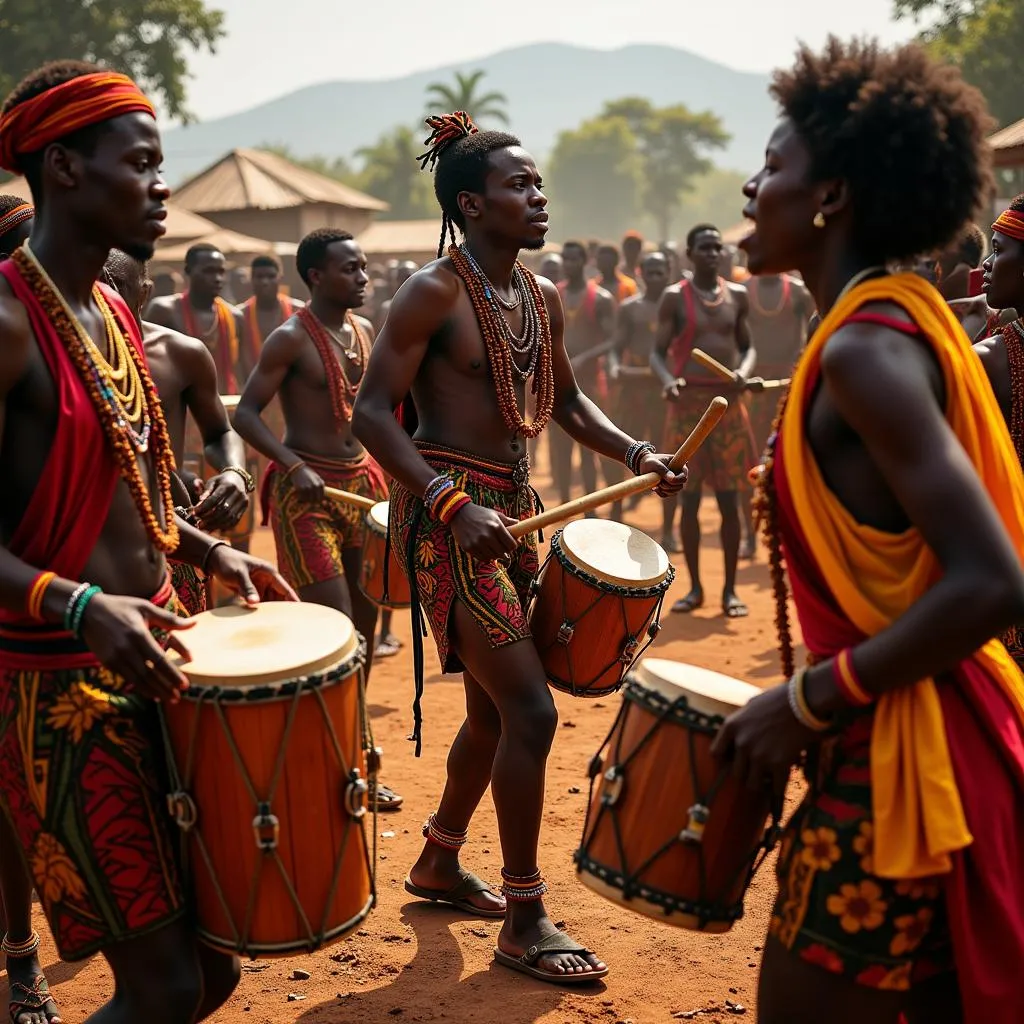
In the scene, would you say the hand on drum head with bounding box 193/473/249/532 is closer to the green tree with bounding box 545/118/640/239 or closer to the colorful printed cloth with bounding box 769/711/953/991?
the colorful printed cloth with bounding box 769/711/953/991

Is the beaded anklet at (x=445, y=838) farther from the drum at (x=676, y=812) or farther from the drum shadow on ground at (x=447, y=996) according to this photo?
the drum at (x=676, y=812)

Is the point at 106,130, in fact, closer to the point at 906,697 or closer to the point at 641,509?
the point at 906,697

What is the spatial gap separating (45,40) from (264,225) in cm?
1379

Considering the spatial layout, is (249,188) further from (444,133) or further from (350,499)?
(444,133)

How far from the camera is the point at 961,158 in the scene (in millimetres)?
2482

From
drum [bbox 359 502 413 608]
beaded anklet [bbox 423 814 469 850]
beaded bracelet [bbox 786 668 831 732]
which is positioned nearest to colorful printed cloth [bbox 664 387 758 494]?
drum [bbox 359 502 413 608]

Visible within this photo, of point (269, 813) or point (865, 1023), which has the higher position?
point (269, 813)

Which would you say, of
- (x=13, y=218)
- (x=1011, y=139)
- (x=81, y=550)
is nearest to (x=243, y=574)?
(x=81, y=550)

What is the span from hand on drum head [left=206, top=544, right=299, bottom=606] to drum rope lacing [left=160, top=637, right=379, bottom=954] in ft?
1.57

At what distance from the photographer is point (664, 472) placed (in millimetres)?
4637

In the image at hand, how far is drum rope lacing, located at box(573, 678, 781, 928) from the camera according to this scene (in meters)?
2.79

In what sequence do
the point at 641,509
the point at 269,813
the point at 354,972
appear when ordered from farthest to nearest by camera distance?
the point at 641,509 < the point at 354,972 < the point at 269,813

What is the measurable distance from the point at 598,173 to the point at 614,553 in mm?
146413

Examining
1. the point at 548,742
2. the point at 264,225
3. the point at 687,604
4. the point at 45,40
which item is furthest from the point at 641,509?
the point at 45,40
